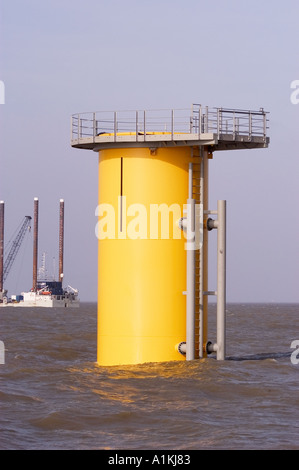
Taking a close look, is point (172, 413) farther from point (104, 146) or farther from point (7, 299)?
point (7, 299)

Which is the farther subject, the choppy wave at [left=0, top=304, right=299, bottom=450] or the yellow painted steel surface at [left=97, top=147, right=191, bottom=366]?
the yellow painted steel surface at [left=97, top=147, right=191, bottom=366]

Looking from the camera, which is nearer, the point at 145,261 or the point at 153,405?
the point at 153,405

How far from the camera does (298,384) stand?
25031mm

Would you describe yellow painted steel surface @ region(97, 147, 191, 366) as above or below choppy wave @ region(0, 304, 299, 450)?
above

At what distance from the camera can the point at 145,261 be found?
990 inches

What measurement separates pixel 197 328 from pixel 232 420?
249 inches

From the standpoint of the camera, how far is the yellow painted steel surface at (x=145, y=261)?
25094 millimetres

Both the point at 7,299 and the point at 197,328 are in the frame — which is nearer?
the point at 197,328

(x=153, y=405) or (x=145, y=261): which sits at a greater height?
(x=145, y=261)

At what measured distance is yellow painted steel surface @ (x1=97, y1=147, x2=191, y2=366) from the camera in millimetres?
25094

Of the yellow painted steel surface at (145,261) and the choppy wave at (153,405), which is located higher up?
the yellow painted steel surface at (145,261)

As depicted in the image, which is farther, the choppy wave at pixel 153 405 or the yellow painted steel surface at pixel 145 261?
the yellow painted steel surface at pixel 145 261

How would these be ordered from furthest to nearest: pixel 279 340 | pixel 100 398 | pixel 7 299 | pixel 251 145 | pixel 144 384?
1. pixel 7 299
2. pixel 279 340
3. pixel 251 145
4. pixel 144 384
5. pixel 100 398
